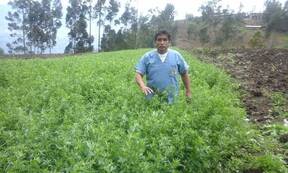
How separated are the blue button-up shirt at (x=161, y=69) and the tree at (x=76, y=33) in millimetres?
59325

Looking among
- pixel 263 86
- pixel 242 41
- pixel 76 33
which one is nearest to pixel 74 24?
pixel 76 33

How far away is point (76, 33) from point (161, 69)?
62.9 m

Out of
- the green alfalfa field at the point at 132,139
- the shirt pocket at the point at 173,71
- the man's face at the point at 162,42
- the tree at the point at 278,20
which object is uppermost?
the tree at the point at 278,20

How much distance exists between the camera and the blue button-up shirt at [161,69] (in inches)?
293

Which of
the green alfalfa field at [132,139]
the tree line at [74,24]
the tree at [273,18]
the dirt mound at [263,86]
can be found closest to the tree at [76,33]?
the tree line at [74,24]

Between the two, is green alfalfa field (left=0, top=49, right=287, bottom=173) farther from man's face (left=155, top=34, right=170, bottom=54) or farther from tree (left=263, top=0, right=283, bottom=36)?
tree (left=263, top=0, right=283, bottom=36)

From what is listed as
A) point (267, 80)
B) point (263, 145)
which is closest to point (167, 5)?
point (267, 80)

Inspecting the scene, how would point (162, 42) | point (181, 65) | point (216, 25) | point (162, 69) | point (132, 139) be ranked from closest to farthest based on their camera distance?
point (132, 139) → point (162, 42) → point (162, 69) → point (181, 65) → point (216, 25)

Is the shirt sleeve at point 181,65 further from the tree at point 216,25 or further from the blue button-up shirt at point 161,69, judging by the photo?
the tree at point 216,25

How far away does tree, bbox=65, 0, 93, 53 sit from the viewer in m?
67.2

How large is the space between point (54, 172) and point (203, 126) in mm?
2689

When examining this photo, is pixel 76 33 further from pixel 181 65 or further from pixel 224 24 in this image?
pixel 181 65

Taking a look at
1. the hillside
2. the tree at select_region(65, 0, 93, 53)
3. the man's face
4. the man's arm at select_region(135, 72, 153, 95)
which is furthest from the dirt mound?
the tree at select_region(65, 0, 93, 53)

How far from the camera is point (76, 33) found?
6888cm
